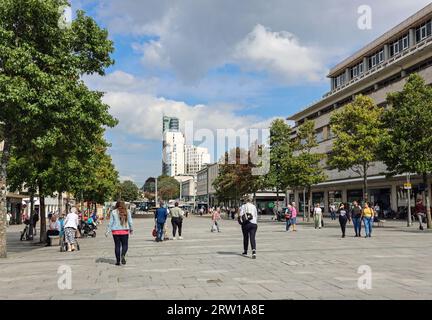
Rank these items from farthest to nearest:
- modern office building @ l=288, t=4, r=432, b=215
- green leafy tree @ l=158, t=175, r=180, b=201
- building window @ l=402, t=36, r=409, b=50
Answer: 1. green leafy tree @ l=158, t=175, r=180, b=201
2. building window @ l=402, t=36, r=409, b=50
3. modern office building @ l=288, t=4, r=432, b=215

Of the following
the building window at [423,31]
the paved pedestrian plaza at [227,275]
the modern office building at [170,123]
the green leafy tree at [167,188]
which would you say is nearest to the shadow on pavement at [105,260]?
the paved pedestrian plaza at [227,275]

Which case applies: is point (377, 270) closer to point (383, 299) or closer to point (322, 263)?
point (322, 263)

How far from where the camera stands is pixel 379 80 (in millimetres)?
53875

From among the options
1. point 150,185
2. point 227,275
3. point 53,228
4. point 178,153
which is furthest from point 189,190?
point 227,275

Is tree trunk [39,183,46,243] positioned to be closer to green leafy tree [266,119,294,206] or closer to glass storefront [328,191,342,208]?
green leafy tree [266,119,294,206]

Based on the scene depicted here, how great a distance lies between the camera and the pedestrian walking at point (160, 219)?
846 inches

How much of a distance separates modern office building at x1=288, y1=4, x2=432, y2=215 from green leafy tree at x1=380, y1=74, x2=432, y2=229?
24.9 ft

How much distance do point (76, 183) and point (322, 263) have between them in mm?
15142

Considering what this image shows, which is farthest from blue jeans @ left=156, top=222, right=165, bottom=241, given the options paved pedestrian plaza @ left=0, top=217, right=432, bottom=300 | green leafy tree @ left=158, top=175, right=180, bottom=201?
green leafy tree @ left=158, top=175, right=180, bottom=201

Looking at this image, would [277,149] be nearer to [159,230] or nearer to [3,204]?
[159,230]

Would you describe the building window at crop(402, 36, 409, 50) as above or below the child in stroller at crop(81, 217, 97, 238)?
above

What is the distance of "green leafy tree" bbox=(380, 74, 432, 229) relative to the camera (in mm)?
28250

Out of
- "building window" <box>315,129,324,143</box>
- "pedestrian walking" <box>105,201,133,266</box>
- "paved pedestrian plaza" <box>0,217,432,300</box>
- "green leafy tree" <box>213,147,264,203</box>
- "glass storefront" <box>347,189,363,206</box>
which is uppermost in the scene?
"building window" <box>315,129,324,143</box>
